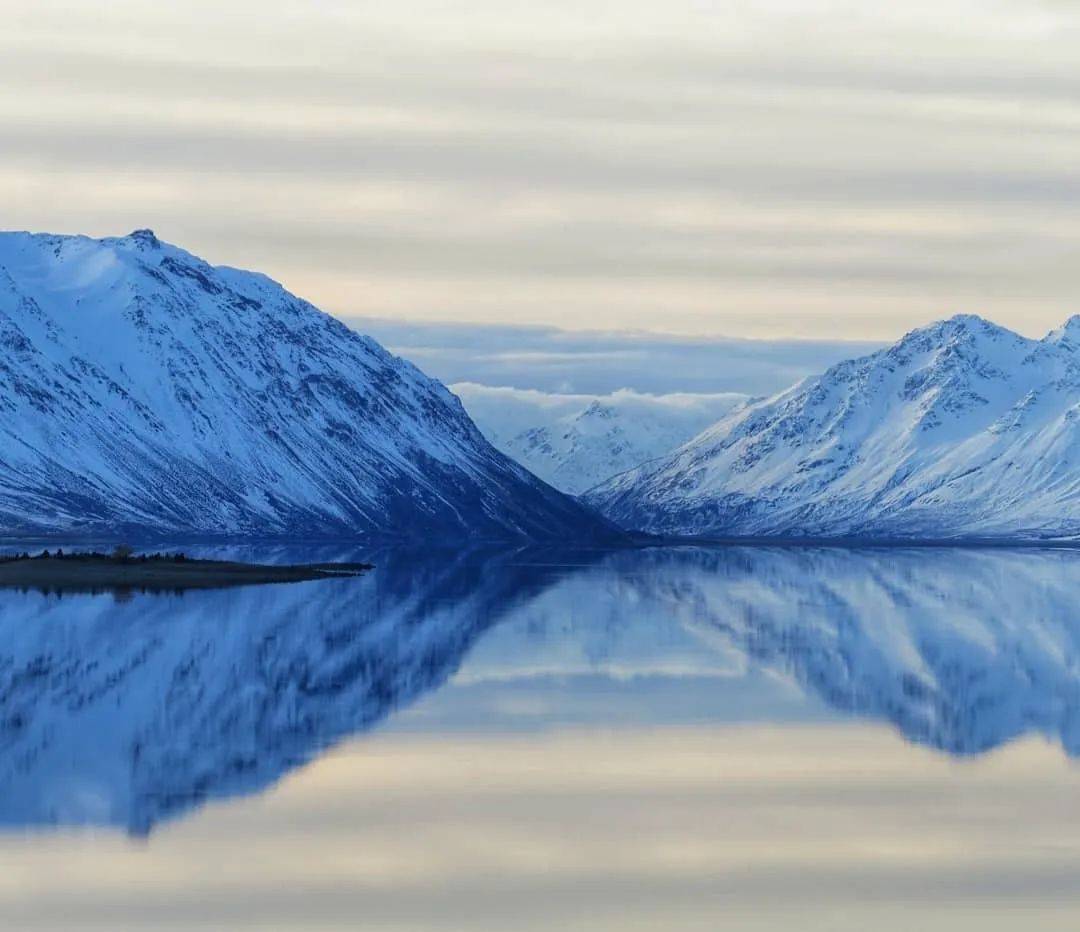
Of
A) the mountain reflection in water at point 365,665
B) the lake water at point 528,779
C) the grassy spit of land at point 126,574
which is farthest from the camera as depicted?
the grassy spit of land at point 126,574

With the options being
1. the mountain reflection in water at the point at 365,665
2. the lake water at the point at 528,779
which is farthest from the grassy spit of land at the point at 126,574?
the lake water at the point at 528,779

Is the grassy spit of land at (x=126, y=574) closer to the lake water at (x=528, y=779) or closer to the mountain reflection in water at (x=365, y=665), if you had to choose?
the mountain reflection in water at (x=365, y=665)

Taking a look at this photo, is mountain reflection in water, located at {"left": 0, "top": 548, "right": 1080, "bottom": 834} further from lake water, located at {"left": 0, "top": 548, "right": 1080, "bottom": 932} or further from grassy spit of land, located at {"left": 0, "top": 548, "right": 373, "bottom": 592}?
grassy spit of land, located at {"left": 0, "top": 548, "right": 373, "bottom": 592}

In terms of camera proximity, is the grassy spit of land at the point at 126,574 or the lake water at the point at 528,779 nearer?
the lake water at the point at 528,779

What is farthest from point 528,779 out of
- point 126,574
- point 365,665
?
point 126,574

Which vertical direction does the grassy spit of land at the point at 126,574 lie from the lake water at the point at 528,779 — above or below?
above

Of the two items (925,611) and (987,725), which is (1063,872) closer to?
(987,725)

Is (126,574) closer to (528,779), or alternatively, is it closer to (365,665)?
(365,665)
